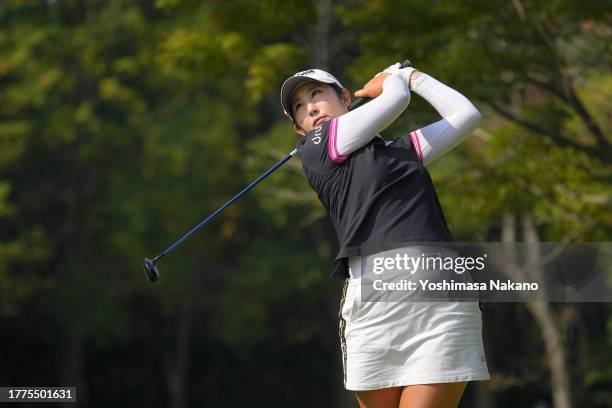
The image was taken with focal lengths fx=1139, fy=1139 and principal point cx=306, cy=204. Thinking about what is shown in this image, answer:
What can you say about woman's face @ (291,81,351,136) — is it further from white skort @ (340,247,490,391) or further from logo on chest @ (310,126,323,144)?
white skort @ (340,247,490,391)

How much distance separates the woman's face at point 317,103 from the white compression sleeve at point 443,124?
0.27 m

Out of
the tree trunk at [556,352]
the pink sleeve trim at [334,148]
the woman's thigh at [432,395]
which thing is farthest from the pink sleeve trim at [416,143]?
the tree trunk at [556,352]

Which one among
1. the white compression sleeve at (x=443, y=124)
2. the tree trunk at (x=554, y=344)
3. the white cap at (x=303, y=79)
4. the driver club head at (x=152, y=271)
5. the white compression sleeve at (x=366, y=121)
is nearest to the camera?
the white compression sleeve at (x=366, y=121)

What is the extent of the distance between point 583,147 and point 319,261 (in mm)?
14223

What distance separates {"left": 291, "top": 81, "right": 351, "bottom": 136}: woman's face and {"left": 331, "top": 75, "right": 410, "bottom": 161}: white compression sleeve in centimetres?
19

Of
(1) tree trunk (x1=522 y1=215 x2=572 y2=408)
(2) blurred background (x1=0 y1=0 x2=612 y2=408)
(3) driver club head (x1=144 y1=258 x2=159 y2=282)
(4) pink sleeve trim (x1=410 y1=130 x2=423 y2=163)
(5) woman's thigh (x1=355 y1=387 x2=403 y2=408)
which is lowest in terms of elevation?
(5) woman's thigh (x1=355 y1=387 x2=403 y2=408)

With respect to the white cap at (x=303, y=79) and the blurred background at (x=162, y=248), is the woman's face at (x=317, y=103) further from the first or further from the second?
the blurred background at (x=162, y=248)

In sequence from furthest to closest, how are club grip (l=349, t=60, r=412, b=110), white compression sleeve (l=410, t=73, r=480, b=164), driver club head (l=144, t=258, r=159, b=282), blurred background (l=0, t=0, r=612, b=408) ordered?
blurred background (l=0, t=0, r=612, b=408)
driver club head (l=144, t=258, r=159, b=282)
club grip (l=349, t=60, r=412, b=110)
white compression sleeve (l=410, t=73, r=480, b=164)

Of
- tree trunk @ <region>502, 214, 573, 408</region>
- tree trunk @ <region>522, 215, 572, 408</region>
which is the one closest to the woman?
tree trunk @ <region>502, 214, 573, 408</region>

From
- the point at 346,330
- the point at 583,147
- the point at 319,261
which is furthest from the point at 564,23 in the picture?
the point at 319,261

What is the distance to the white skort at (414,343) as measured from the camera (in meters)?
3.18

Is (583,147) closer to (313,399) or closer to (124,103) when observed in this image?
(124,103)

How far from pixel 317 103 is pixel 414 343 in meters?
0.83

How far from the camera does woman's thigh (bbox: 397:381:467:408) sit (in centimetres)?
318
